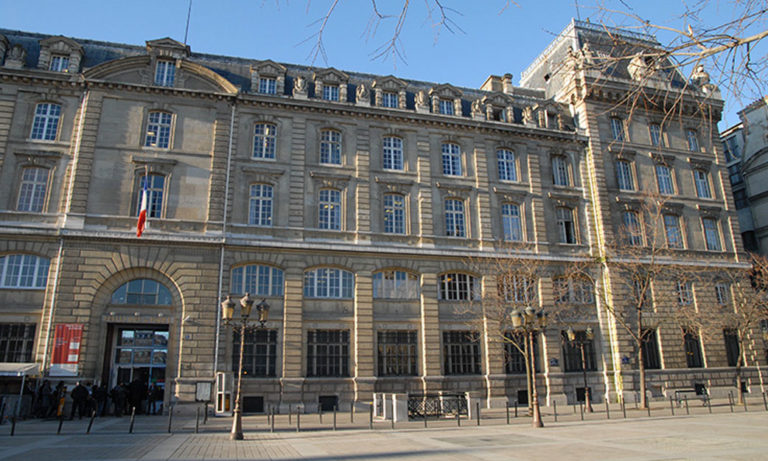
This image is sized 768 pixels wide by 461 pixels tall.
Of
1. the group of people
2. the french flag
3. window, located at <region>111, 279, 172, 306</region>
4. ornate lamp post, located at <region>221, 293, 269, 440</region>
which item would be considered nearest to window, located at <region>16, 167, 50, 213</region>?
the french flag

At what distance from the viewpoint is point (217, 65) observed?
107 ft

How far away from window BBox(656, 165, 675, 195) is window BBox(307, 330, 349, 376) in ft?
81.5

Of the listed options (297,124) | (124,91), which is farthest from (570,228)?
(124,91)

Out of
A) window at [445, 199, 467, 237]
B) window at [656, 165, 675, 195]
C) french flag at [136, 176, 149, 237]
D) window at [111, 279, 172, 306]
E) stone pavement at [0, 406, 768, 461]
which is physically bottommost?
stone pavement at [0, 406, 768, 461]

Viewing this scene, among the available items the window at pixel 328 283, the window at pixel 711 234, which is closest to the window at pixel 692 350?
the window at pixel 711 234

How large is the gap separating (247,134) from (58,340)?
14155mm

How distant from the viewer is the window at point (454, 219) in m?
32.4

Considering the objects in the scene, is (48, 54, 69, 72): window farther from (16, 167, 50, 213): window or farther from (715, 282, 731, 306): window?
(715, 282, 731, 306): window

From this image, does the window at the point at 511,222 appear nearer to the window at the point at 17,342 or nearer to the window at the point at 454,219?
the window at the point at 454,219

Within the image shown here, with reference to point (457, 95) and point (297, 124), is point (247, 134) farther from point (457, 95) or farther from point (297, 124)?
point (457, 95)

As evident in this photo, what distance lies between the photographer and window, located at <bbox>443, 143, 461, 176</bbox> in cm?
3372

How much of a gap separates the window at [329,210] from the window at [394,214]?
2.84m

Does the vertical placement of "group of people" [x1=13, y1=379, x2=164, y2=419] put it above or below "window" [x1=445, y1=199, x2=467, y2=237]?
below

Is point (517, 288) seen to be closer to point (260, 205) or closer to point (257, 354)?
point (257, 354)
